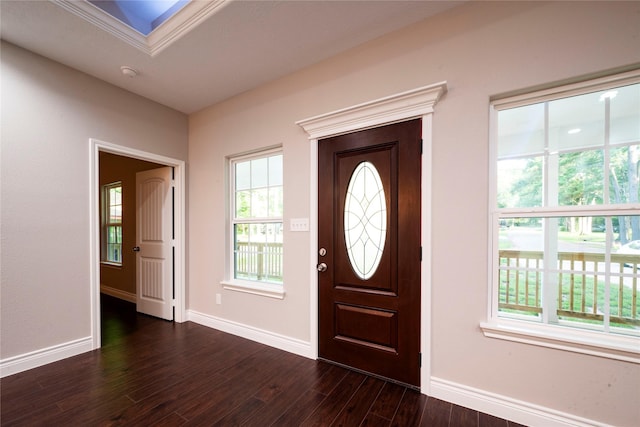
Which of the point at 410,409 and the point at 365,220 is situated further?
the point at 365,220

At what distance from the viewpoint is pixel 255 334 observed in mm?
2799

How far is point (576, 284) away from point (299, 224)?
209 centimetres

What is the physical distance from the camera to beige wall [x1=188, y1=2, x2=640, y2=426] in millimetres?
1479

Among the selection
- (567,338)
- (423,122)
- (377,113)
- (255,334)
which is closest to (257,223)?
(255,334)

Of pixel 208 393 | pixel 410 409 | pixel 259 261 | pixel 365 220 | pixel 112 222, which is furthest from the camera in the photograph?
pixel 112 222

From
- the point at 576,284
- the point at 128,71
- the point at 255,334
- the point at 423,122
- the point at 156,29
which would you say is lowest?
the point at 255,334

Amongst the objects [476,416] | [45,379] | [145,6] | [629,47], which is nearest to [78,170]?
[145,6]

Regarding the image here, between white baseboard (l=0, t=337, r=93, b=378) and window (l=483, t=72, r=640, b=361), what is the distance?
3.60m

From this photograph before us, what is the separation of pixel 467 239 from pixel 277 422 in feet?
5.81

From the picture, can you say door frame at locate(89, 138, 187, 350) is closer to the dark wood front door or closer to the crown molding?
the crown molding

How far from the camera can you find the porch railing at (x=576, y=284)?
4.91 feet

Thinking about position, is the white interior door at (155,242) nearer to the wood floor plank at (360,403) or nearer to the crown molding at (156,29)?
the crown molding at (156,29)

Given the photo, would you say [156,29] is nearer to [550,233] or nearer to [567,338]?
[550,233]

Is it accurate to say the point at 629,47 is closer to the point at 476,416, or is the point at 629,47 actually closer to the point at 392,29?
the point at 392,29
